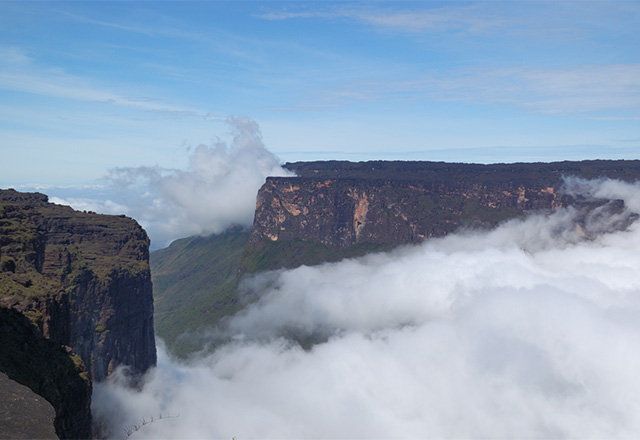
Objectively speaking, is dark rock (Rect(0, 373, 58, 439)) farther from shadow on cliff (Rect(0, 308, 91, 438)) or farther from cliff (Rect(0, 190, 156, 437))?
cliff (Rect(0, 190, 156, 437))

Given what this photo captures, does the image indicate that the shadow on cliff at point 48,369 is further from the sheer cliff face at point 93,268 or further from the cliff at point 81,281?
the sheer cliff face at point 93,268

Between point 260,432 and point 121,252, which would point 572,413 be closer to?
point 260,432

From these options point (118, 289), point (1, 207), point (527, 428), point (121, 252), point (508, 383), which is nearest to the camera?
point (1, 207)

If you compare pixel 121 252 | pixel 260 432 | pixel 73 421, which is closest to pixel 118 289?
pixel 121 252

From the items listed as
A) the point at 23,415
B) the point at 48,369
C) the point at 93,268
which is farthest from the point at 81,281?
the point at 23,415

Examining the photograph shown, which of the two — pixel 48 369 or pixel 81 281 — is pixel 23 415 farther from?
pixel 81 281

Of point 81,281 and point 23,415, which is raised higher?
point 23,415

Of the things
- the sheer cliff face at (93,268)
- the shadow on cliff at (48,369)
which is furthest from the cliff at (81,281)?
the shadow on cliff at (48,369)

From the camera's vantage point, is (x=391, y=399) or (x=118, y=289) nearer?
(x=118, y=289)
